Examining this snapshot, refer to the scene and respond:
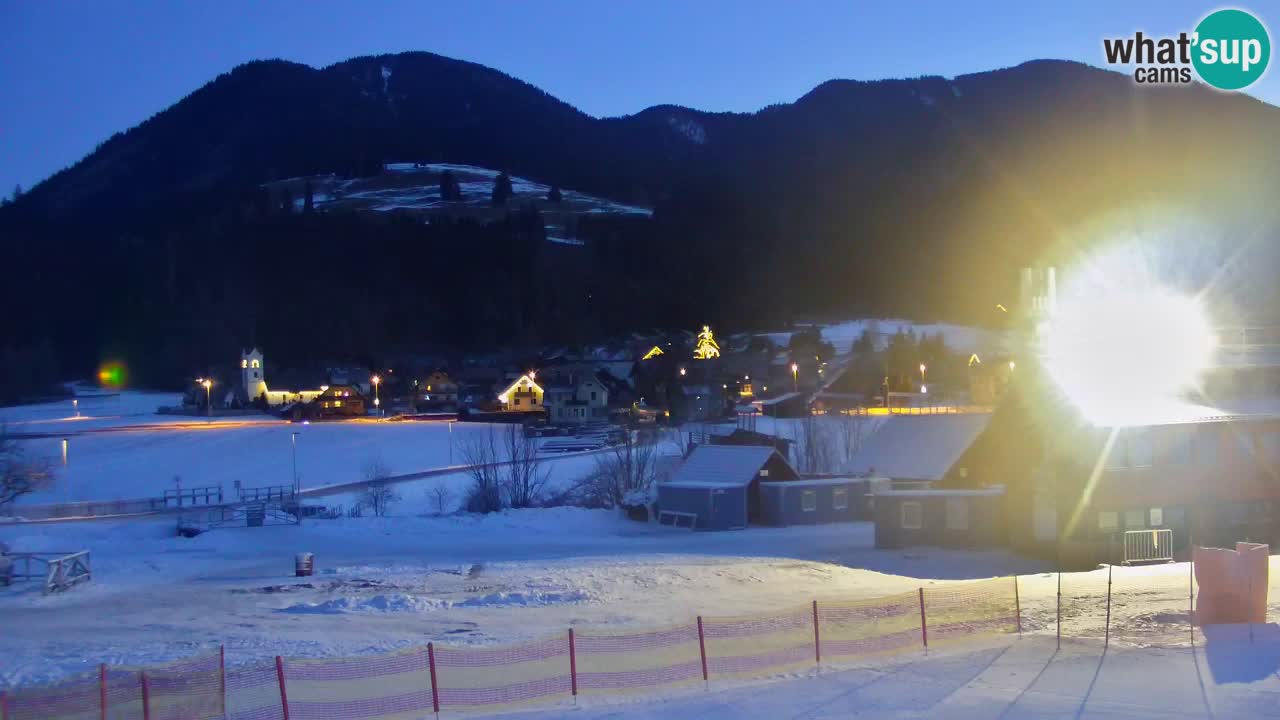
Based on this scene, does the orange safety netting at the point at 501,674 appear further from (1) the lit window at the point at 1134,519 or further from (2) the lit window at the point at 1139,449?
(2) the lit window at the point at 1139,449

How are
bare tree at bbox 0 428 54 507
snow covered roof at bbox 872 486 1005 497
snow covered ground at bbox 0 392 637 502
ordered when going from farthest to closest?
snow covered ground at bbox 0 392 637 502 < bare tree at bbox 0 428 54 507 < snow covered roof at bbox 872 486 1005 497

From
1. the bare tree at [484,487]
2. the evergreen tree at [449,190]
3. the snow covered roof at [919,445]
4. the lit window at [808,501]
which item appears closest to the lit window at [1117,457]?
the snow covered roof at [919,445]

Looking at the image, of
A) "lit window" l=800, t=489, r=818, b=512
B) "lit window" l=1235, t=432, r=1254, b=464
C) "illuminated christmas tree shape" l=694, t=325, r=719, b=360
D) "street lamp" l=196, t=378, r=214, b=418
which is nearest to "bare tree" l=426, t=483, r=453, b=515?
"lit window" l=800, t=489, r=818, b=512

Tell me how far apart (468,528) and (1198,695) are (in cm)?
2352

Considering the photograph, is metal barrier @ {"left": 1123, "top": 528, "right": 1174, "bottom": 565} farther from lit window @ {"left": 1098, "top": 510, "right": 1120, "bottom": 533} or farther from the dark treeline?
the dark treeline

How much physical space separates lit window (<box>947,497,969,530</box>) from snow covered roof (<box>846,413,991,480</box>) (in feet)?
7.31

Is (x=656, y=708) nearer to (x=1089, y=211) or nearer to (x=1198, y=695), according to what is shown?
(x=1198, y=695)

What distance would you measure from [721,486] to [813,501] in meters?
2.87

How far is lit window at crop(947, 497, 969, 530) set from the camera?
24.5 meters

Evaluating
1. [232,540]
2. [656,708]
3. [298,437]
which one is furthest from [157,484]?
[656,708]

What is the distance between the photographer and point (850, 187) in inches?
6658

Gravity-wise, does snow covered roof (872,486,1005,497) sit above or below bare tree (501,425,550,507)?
above

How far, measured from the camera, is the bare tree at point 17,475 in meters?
34.5

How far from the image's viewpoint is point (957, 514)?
2462cm
